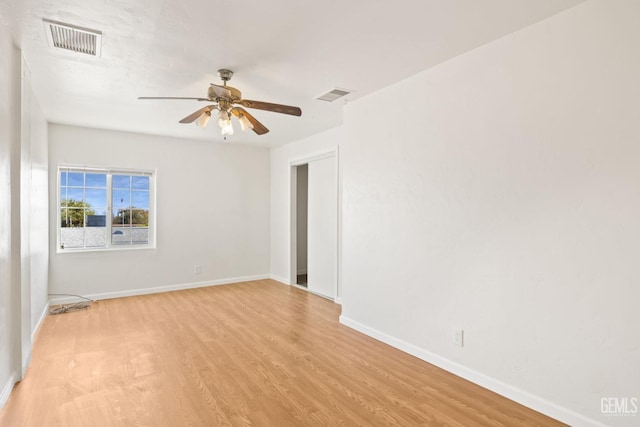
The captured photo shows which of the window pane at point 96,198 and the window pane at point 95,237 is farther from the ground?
the window pane at point 96,198

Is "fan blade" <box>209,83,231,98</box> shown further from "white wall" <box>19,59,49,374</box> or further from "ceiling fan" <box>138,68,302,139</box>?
"white wall" <box>19,59,49,374</box>

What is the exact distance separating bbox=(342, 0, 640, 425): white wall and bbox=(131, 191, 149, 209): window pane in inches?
162

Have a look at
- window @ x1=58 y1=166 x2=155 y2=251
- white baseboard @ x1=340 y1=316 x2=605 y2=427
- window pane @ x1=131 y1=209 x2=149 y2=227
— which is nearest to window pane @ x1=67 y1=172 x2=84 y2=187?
window @ x1=58 y1=166 x2=155 y2=251

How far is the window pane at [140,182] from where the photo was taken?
18.1 ft

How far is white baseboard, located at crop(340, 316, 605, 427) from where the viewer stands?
211 centimetres

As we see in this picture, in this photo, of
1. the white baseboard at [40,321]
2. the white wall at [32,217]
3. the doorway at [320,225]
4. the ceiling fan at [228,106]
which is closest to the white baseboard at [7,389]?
the white wall at [32,217]

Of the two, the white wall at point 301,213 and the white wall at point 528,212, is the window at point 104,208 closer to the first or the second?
the white wall at point 301,213

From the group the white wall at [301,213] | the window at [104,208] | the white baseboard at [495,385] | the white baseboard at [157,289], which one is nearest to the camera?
the white baseboard at [495,385]

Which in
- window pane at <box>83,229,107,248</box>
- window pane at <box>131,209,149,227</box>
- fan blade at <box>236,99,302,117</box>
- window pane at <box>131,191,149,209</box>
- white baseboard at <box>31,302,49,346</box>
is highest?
fan blade at <box>236,99,302,117</box>

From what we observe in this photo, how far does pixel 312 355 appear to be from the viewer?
3172 millimetres

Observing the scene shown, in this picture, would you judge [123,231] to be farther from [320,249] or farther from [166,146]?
[320,249]

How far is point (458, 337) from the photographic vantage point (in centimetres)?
277

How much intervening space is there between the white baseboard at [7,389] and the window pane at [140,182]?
340 centimetres

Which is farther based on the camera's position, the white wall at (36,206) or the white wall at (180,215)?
the white wall at (180,215)
